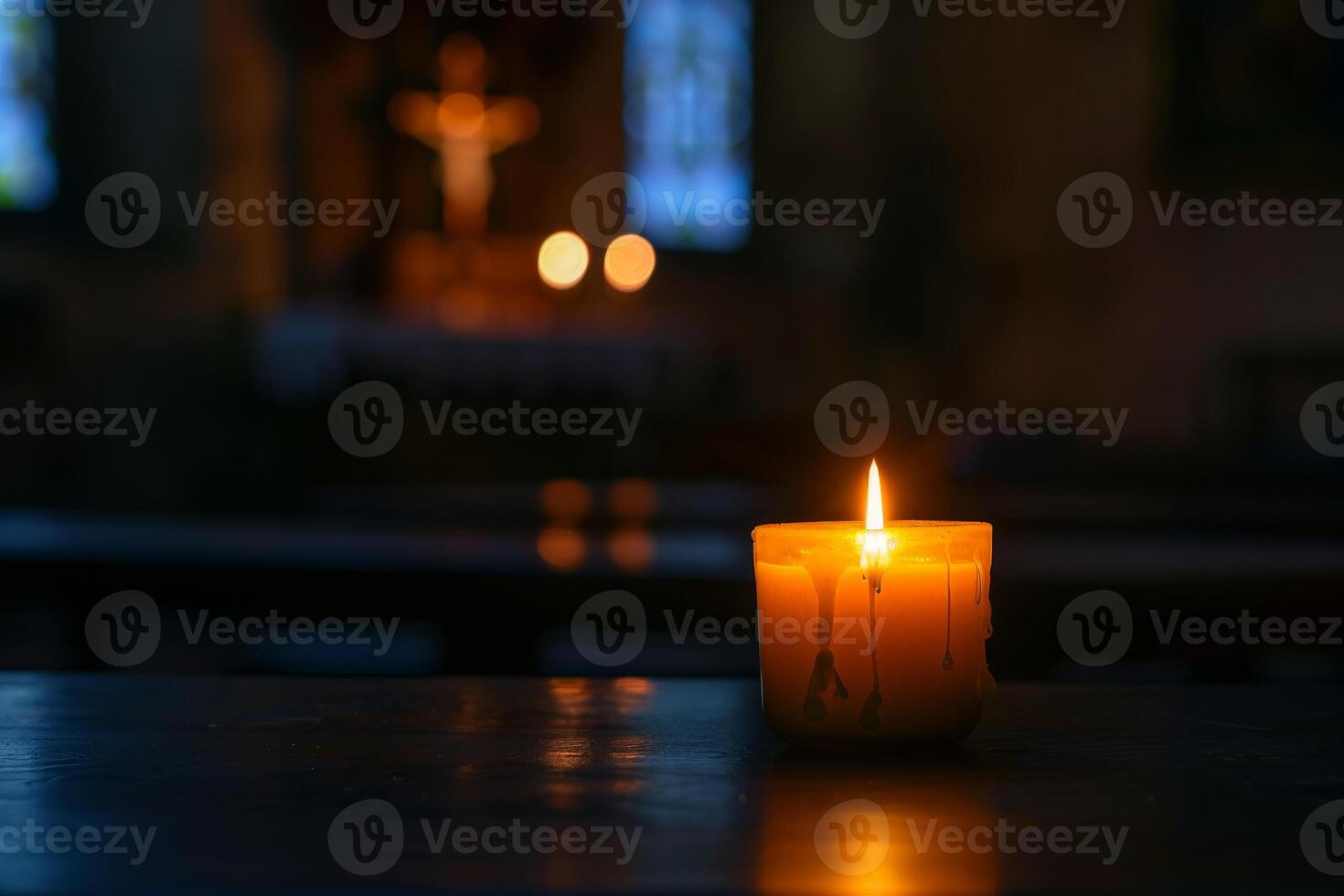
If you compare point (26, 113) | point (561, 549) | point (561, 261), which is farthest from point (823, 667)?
point (26, 113)

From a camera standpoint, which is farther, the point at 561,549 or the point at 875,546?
the point at 561,549

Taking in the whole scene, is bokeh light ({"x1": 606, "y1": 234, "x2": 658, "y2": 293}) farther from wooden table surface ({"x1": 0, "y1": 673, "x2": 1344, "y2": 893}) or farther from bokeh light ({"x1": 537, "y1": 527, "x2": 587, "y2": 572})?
wooden table surface ({"x1": 0, "y1": 673, "x2": 1344, "y2": 893})

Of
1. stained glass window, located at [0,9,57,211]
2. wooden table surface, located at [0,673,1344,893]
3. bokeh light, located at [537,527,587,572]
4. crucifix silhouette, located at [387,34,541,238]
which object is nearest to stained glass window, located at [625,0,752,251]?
crucifix silhouette, located at [387,34,541,238]

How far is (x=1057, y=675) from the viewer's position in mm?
1707

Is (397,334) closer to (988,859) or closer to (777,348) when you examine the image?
(777,348)

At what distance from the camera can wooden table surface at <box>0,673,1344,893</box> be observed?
48cm

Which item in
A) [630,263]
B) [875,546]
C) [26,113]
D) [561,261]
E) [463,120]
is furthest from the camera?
[630,263]

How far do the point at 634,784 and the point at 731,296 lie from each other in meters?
7.04

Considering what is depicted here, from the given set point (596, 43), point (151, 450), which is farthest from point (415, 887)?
point (596, 43)

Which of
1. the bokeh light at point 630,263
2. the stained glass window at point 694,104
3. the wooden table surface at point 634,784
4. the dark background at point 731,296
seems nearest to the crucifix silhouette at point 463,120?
the dark background at point 731,296

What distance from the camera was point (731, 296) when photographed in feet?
→ 24.9

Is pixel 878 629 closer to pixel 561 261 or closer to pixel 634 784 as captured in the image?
pixel 634 784

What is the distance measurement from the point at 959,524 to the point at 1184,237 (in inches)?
255

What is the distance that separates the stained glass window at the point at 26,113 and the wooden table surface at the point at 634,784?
5841 mm
